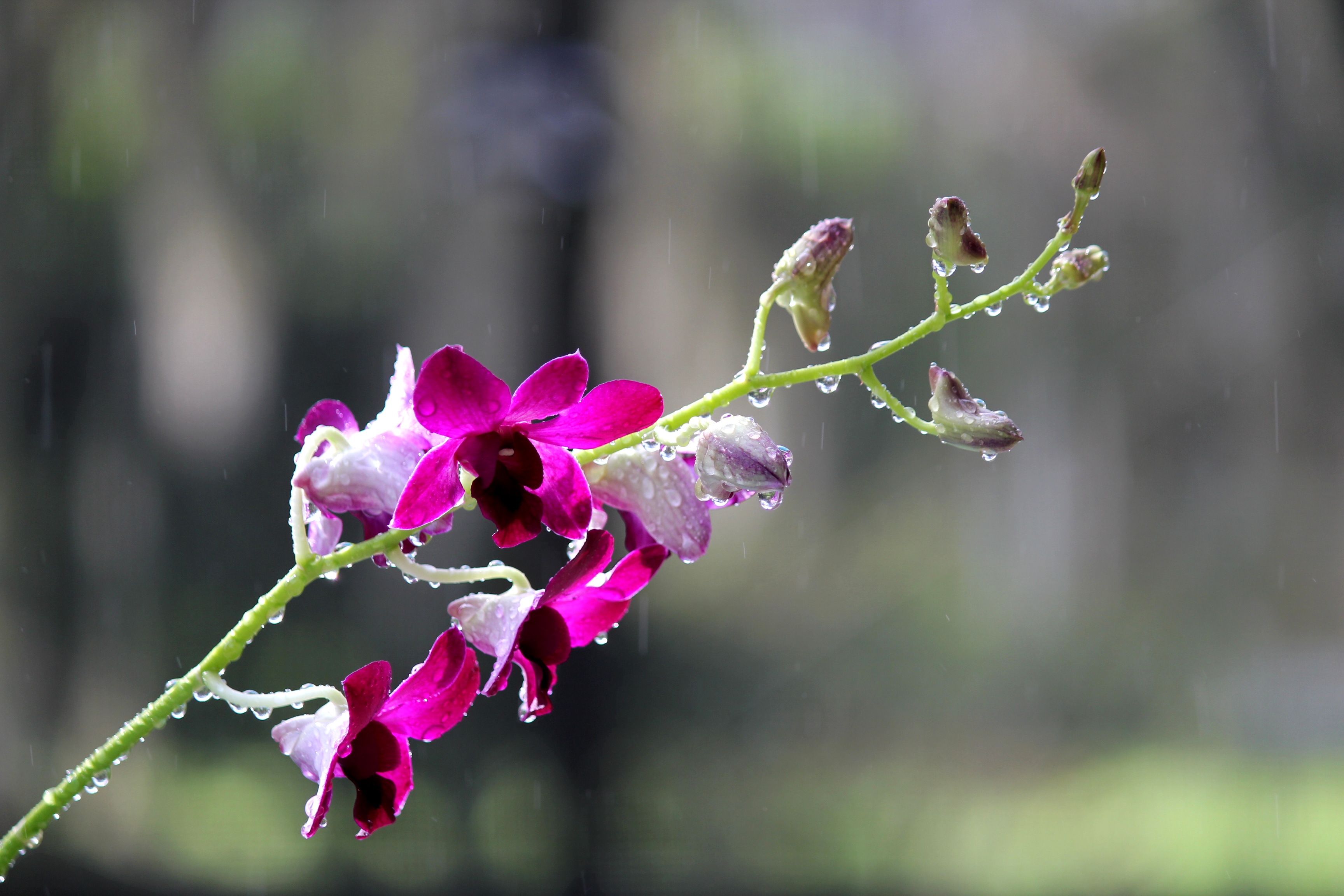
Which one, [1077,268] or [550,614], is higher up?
[1077,268]

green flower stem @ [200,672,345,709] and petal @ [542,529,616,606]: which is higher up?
petal @ [542,529,616,606]

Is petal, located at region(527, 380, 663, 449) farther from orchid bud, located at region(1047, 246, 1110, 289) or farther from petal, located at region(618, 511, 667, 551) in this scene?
orchid bud, located at region(1047, 246, 1110, 289)

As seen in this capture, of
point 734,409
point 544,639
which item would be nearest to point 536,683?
point 544,639

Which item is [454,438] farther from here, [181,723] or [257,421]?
[181,723]

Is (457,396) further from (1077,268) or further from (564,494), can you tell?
(1077,268)

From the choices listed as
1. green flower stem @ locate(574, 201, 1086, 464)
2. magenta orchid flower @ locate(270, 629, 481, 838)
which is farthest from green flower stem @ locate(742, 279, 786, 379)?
magenta orchid flower @ locate(270, 629, 481, 838)

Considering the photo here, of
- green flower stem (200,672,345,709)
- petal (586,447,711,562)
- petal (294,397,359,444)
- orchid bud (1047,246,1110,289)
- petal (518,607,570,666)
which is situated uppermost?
orchid bud (1047,246,1110,289)

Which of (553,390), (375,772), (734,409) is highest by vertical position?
(734,409)

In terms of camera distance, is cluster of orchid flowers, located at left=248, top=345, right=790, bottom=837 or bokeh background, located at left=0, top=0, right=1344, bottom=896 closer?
cluster of orchid flowers, located at left=248, top=345, right=790, bottom=837

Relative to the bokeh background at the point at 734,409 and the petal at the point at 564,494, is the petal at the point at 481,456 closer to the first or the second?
the petal at the point at 564,494
